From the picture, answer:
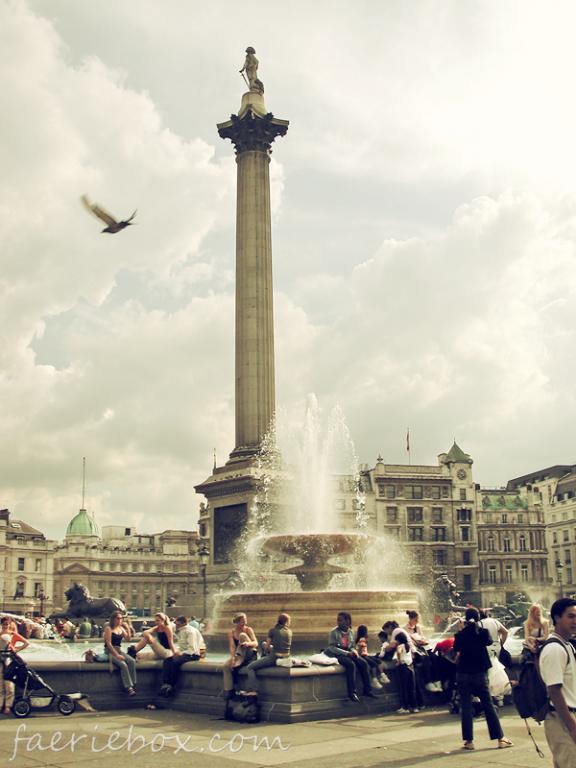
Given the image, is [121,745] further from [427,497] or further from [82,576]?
[82,576]

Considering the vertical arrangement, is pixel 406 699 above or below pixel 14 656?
below

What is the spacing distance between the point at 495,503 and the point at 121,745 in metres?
93.6

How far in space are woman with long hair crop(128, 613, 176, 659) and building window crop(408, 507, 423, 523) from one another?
8002 cm

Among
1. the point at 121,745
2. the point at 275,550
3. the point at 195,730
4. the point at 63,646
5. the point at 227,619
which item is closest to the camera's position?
the point at 121,745

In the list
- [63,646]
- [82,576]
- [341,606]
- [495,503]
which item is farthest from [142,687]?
[82,576]

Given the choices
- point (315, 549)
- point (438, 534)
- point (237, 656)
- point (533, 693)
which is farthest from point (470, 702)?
point (438, 534)

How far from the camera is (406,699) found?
14.1m

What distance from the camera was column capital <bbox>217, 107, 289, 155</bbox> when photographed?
54469 millimetres

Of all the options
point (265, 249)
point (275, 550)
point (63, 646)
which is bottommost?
point (63, 646)

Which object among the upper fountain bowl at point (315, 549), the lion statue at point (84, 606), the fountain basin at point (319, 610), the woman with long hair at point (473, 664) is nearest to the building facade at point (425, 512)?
the lion statue at point (84, 606)

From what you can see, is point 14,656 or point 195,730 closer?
point 195,730

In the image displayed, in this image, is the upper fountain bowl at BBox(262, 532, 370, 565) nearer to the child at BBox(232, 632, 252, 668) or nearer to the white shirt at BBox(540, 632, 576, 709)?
the child at BBox(232, 632, 252, 668)

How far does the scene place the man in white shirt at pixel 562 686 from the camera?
604 cm

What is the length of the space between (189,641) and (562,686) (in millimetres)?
10491
